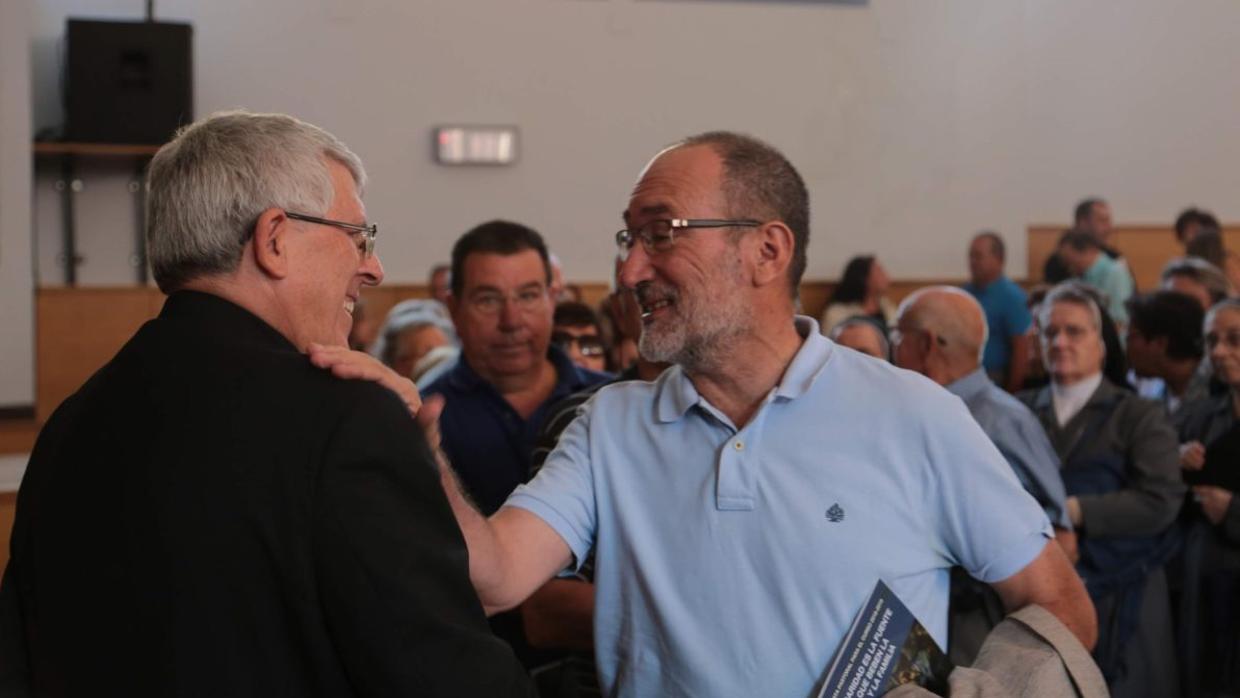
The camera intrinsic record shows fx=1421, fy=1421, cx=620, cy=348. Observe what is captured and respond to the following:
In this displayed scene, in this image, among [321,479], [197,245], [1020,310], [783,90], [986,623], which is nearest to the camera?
[321,479]

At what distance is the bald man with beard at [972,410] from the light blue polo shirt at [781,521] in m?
1.15

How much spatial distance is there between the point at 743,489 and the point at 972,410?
1.85 metres

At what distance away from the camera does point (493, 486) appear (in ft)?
10.3

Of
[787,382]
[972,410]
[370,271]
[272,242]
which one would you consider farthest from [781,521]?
[972,410]

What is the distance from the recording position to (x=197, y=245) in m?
1.53

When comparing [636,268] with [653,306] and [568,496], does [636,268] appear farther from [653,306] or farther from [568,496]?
[568,496]

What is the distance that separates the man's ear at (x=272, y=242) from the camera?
1.53 metres

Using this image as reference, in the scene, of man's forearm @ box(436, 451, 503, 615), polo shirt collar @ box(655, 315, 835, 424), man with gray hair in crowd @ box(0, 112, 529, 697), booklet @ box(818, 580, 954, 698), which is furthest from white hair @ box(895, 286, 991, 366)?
man with gray hair in crowd @ box(0, 112, 529, 697)

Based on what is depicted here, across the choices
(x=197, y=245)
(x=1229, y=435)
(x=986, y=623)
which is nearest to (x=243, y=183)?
(x=197, y=245)

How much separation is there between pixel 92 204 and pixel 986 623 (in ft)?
26.6

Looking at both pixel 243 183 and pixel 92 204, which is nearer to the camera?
pixel 243 183

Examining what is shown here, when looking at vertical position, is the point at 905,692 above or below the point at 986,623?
above

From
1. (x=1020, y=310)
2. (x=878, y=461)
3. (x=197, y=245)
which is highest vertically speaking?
(x=197, y=245)

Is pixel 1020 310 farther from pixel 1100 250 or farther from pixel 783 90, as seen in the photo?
pixel 783 90
